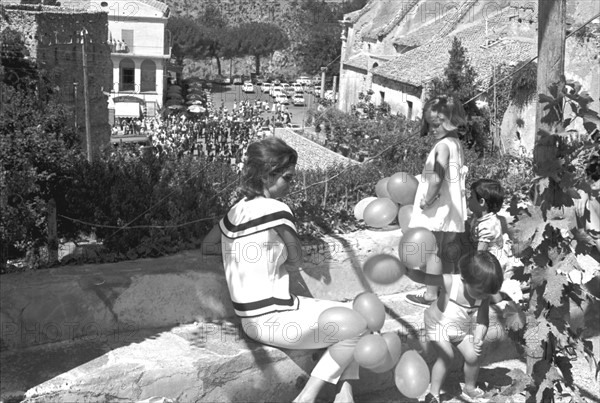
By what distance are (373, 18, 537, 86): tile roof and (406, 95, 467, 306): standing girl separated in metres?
16.6

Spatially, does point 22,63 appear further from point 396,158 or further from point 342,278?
point 342,278

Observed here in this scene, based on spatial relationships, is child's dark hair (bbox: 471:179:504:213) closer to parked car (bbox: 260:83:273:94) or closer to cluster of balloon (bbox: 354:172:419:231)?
cluster of balloon (bbox: 354:172:419:231)

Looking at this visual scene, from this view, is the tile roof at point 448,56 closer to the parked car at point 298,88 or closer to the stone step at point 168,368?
the stone step at point 168,368

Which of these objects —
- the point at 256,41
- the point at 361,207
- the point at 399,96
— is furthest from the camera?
the point at 256,41

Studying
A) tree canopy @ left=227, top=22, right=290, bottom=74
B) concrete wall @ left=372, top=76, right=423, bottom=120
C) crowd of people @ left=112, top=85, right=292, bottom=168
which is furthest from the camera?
tree canopy @ left=227, top=22, right=290, bottom=74

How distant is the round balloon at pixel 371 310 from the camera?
14.9 feet

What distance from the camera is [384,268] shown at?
5266 mm

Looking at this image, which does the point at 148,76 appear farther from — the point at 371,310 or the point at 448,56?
the point at 371,310

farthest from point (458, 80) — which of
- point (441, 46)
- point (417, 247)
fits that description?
point (417, 247)

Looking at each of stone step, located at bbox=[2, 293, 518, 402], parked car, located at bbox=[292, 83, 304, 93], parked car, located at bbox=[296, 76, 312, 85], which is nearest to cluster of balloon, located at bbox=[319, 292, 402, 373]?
stone step, located at bbox=[2, 293, 518, 402]

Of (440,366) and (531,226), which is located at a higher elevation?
(531,226)

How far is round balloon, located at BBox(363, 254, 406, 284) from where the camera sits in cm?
526

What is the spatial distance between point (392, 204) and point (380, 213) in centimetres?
14

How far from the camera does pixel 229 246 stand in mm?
4547
